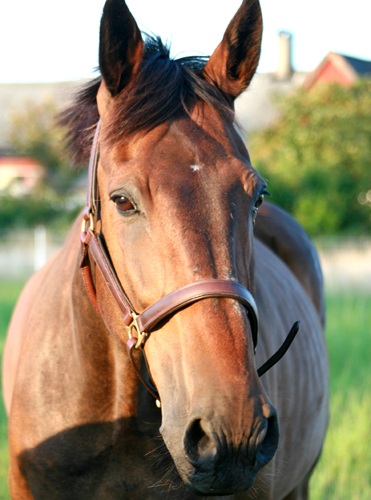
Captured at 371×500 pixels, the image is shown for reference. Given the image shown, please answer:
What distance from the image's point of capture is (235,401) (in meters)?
1.42

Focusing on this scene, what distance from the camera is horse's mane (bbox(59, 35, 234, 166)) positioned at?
1.86 metres

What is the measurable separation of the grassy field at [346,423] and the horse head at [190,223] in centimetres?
263

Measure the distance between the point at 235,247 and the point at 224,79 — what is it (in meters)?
0.83

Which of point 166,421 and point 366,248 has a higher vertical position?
point 166,421

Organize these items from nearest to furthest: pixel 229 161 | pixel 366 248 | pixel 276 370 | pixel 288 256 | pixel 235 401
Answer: pixel 235 401
pixel 229 161
pixel 276 370
pixel 288 256
pixel 366 248

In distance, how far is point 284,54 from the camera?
133 feet

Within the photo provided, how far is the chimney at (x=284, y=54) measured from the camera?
1593 inches

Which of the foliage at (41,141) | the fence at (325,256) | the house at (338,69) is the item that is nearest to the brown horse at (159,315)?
the fence at (325,256)

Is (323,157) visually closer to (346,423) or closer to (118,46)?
(346,423)

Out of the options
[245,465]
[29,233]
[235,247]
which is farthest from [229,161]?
[29,233]

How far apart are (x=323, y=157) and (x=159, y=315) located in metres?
20.5

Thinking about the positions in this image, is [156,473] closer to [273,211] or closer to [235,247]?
[235,247]

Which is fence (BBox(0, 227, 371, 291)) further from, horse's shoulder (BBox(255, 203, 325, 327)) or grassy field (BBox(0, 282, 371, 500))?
horse's shoulder (BBox(255, 203, 325, 327))

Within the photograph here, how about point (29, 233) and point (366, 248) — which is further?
point (29, 233)
